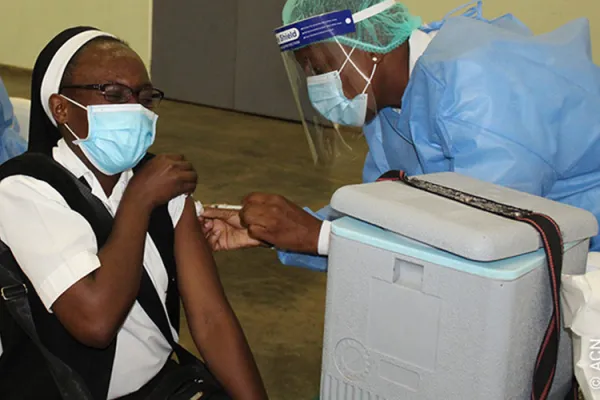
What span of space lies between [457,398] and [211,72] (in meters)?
5.13

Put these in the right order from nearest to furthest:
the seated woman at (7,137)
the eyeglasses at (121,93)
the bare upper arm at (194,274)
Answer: the eyeglasses at (121,93)
the bare upper arm at (194,274)
the seated woman at (7,137)

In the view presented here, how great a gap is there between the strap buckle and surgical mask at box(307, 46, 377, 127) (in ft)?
2.81

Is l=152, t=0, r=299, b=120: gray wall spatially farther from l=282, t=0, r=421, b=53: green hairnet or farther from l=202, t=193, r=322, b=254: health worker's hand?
l=202, t=193, r=322, b=254: health worker's hand

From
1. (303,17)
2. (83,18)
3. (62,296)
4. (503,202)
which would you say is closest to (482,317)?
(503,202)

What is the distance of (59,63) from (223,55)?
444 cm

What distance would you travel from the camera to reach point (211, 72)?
593cm

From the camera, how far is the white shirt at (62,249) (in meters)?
1.34

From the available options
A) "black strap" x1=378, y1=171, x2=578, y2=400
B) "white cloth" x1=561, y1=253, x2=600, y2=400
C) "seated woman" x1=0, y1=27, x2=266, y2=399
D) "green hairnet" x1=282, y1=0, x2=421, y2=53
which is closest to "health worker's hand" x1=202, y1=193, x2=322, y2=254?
"seated woman" x1=0, y1=27, x2=266, y2=399

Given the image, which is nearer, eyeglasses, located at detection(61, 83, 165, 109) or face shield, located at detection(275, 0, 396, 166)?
eyeglasses, located at detection(61, 83, 165, 109)

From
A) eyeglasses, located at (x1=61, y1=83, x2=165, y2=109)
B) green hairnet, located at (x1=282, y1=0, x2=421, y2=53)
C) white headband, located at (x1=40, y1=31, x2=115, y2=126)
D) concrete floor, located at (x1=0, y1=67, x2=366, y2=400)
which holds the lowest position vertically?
concrete floor, located at (x1=0, y1=67, x2=366, y2=400)

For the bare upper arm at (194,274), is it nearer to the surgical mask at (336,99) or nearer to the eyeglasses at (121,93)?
the eyeglasses at (121,93)

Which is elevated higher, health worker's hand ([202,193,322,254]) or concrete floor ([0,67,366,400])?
health worker's hand ([202,193,322,254])

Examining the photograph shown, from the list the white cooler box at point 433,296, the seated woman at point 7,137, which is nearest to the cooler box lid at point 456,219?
the white cooler box at point 433,296

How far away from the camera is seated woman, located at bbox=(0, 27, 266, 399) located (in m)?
1.35
